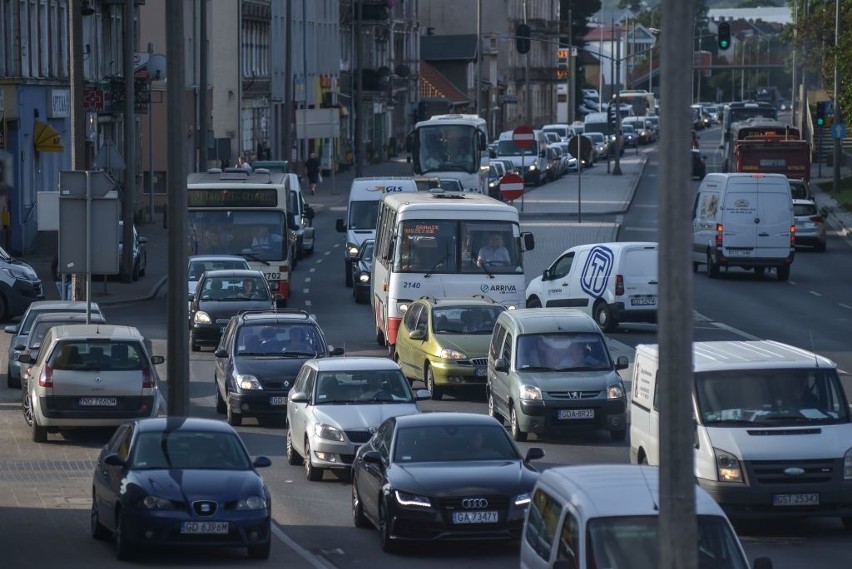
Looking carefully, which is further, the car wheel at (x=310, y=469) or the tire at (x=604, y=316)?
the tire at (x=604, y=316)

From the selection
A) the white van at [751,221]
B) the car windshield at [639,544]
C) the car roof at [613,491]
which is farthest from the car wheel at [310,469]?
the white van at [751,221]

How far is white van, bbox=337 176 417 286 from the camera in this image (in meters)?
40.8

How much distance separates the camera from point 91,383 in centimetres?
2192

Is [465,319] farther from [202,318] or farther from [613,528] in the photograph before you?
[613,528]

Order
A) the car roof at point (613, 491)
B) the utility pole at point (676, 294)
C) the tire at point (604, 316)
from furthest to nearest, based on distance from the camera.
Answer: the tire at point (604, 316)
the car roof at point (613, 491)
the utility pole at point (676, 294)

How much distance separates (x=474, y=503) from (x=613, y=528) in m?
4.64

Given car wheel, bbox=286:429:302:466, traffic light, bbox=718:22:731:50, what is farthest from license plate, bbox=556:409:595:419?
traffic light, bbox=718:22:731:50

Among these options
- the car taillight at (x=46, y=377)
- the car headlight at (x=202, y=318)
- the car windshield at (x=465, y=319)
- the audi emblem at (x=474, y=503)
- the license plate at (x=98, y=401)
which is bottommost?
the license plate at (x=98, y=401)

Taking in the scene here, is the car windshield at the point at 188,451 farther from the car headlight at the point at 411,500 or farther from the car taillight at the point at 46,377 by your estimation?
the car taillight at the point at 46,377

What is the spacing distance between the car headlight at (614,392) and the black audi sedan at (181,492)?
23.4 ft

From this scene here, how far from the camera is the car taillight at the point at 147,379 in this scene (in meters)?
22.0

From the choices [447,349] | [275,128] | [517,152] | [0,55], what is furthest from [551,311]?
[275,128]

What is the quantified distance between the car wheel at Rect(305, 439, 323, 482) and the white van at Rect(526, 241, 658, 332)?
43.2 feet

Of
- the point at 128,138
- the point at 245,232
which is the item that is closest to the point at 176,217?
the point at 245,232
